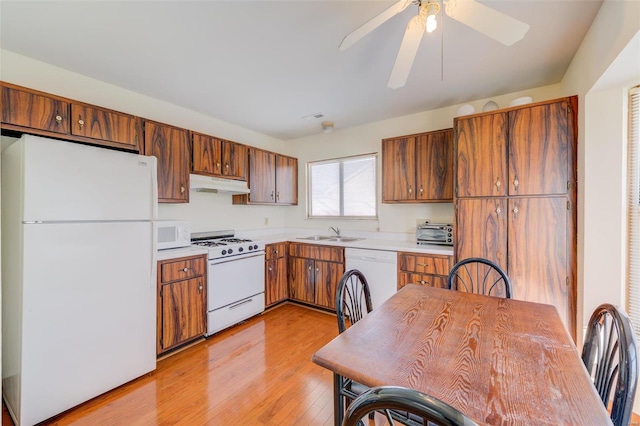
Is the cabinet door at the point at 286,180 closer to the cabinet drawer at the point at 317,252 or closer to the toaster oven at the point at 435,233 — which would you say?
the cabinet drawer at the point at 317,252

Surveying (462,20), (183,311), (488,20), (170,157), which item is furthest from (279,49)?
(183,311)

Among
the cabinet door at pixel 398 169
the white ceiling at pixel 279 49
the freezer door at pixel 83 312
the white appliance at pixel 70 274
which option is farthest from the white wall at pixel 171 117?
the cabinet door at pixel 398 169

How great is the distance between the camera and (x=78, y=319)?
1775 millimetres

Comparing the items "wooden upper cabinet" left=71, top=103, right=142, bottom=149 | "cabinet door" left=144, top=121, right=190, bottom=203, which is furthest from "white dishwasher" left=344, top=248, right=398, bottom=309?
"wooden upper cabinet" left=71, top=103, right=142, bottom=149

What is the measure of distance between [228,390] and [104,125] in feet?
7.61

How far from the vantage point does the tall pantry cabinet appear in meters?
2.06

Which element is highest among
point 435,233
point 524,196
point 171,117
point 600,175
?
point 171,117

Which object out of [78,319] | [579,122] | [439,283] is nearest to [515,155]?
[579,122]

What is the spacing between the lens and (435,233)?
9.75ft

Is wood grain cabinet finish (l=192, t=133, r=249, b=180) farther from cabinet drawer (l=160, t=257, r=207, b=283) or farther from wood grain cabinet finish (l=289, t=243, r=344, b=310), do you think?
wood grain cabinet finish (l=289, t=243, r=344, b=310)

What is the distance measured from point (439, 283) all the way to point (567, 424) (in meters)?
2.09

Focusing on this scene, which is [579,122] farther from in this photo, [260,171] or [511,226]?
[260,171]

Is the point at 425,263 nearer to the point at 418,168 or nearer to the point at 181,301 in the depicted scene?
the point at 418,168

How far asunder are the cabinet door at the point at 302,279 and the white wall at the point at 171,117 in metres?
0.91
